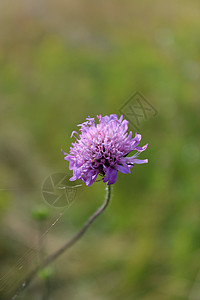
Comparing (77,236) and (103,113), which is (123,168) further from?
(103,113)

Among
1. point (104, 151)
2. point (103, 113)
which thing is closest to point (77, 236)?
point (104, 151)

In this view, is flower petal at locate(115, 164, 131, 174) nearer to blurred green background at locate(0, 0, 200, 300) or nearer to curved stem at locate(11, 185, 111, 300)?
curved stem at locate(11, 185, 111, 300)

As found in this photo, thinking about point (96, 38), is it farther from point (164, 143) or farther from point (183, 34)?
point (164, 143)

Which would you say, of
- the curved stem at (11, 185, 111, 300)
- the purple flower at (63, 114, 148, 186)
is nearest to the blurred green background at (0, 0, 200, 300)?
the curved stem at (11, 185, 111, 300)

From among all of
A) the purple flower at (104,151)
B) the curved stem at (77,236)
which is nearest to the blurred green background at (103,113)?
the curved stem at (77,236)

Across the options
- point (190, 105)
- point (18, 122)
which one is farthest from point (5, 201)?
point (190, 105)

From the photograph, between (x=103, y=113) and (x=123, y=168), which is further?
(x=103, y=113)

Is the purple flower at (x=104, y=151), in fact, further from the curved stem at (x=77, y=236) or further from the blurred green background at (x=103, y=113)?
the blurred green background at (x=103, y=113)
